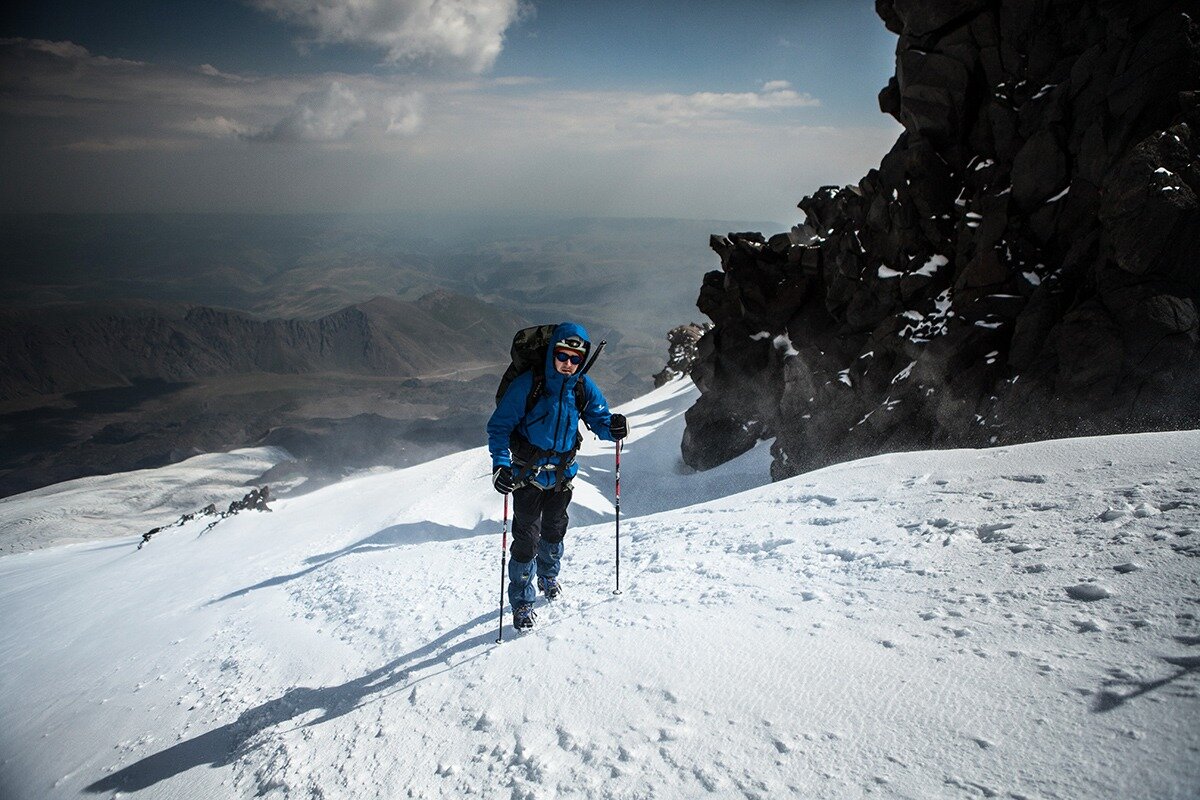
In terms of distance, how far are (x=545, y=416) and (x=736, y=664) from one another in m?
3.29

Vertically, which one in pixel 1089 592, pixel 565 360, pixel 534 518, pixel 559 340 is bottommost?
pixel 534 518

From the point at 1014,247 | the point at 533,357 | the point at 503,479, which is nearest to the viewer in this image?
the point at 503,479

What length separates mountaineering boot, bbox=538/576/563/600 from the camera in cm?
735

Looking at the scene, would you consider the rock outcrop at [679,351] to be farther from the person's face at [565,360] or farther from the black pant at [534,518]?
the person's face at [565,360]

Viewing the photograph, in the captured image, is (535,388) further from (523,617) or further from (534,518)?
(523,617)

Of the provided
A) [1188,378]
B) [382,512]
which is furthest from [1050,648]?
[382,512]

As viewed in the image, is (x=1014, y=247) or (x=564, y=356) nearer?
(x=564, y=356)

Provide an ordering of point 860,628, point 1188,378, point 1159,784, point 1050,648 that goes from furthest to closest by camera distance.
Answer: point 1188,378
point 860,628
point 1050,648
point 1159,784

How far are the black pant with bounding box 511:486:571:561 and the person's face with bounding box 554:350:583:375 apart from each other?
1.45 metres

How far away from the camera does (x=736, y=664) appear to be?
473 centimetres

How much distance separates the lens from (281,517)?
24750 millimetres

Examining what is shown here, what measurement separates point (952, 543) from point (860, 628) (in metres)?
1.93

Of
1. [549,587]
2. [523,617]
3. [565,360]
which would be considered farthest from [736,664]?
[565,360]

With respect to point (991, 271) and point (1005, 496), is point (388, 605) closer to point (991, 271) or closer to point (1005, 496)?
point (1005, 496)
